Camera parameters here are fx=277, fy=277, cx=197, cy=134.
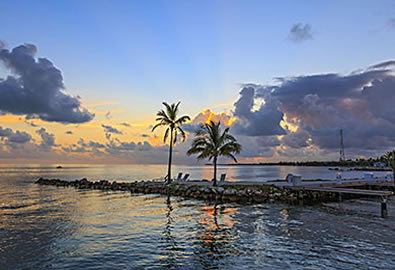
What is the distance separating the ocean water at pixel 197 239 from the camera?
475 inches

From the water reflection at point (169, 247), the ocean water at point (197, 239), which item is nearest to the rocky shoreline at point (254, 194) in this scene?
the ocean water at point (197, 239)

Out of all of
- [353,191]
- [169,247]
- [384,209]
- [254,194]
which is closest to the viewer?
[169,247]

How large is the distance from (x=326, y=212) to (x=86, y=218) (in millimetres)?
20432

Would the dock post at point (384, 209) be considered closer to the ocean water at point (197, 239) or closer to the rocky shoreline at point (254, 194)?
the ocean water at point (197, 239)

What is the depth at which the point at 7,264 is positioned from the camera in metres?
11.8

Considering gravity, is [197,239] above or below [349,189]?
below

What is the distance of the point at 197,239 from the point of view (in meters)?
15.6

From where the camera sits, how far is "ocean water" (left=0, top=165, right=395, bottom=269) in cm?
1207

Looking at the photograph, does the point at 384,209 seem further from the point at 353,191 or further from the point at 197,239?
the point at 197,239

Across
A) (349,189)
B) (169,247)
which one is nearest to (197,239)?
(169,247)

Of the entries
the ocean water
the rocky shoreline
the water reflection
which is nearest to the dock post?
the ocean water

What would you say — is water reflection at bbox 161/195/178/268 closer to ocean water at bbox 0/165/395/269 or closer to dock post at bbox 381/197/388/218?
ocean water at bbox 0/165/395/269

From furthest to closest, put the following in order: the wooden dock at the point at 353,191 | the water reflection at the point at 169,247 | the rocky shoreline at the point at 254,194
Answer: the rocky shoreline at the point at 254,194 < the wooden dock at the point at 353,191 < the water reflection at the point at 169,247

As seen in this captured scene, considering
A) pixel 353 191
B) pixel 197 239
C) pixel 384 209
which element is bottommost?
pixel 197 239
